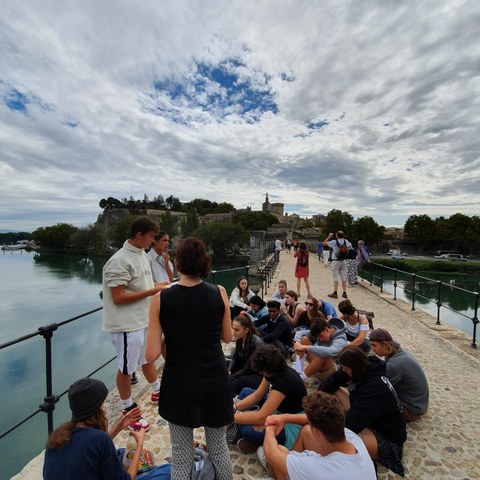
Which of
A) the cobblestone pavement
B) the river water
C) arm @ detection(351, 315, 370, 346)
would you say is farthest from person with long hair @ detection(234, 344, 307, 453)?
the river water

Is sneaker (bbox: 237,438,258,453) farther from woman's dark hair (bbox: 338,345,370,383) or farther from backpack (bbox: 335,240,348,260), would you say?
backpack (bbox: 335,240,348,260)

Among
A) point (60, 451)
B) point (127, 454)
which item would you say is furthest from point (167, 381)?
point (127, 454)

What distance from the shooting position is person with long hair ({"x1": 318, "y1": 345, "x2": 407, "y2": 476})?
2.33 metres

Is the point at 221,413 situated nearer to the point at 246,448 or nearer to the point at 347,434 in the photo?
the point at 347,434

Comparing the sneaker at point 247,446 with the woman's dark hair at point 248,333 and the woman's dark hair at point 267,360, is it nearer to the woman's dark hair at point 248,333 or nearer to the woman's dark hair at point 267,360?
the woman's dark hair at point 267,360

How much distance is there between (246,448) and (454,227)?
6699 centimetres

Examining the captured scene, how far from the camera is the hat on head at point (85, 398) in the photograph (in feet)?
5.16

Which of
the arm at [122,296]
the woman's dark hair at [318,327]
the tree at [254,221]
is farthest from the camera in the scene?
the tree at [254,221]

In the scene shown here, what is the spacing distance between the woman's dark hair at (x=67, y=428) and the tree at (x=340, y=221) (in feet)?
189

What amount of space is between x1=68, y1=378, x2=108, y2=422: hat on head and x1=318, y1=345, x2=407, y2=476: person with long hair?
5.92 ft

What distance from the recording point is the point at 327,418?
5.65ft

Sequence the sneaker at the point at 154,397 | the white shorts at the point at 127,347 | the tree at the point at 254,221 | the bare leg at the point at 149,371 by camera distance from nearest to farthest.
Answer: the white shorts at the point at 127,347, the bare leg at the point at 149,371, the sneaker at the point at 154,397, the tree at the point at 254,221

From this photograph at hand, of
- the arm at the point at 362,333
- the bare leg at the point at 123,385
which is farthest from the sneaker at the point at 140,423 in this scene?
the arm at the point at 362,333

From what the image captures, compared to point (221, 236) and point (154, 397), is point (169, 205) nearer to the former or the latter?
point (221, 236)
